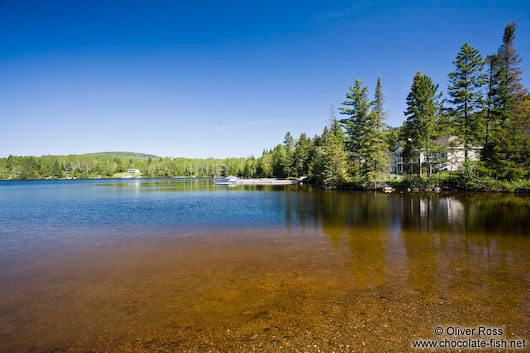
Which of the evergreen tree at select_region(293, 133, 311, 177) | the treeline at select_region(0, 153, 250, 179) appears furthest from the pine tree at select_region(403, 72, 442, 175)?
the treeline at select_region(0, 153, 250, 179)

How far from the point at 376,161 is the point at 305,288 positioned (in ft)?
120

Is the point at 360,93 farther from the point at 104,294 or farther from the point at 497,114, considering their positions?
the point at 104,294

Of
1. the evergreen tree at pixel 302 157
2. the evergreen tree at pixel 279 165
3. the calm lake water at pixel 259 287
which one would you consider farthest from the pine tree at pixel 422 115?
the evergreen tree at pixel 279 165

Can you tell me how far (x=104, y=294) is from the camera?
274 inches

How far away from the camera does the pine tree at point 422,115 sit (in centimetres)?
3494

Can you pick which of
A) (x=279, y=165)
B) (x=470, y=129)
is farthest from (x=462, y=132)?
(x=279, y=165)

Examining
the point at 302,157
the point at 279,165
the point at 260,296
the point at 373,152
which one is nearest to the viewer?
the point at 260,296

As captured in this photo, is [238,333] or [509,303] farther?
[509,303]

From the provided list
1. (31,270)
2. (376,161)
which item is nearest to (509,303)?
(31,270)

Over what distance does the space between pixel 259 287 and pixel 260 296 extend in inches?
22.4

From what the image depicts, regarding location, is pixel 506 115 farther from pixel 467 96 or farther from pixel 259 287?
pixel 259 287

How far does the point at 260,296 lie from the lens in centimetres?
661

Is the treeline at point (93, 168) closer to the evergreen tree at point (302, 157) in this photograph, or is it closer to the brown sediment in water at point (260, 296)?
the evergreen tree at point (302, 157)

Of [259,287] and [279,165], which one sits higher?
[279,165]
